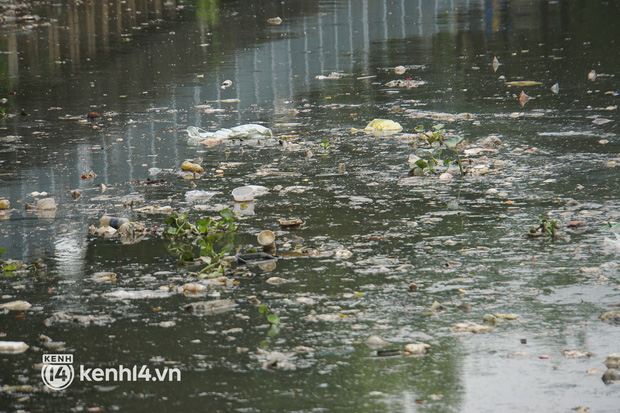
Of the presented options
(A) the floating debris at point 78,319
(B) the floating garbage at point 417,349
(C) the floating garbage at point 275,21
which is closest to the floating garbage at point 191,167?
(A) the floating debris at point 78,319

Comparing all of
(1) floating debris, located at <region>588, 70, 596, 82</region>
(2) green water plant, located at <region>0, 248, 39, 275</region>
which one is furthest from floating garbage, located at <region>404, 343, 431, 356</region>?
(1) floating debris, located at <region>588, 70, 596, 82</region>

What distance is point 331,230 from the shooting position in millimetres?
4785

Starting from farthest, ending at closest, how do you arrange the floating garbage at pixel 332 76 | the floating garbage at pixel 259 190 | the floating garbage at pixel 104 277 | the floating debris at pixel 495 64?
the floating garbage at pixel 332 76 < the floating debris at pixel 495 64 < the floating garbage at pixel 259 190 < the floating garbage at pixel 104 277

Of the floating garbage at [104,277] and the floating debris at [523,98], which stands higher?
the floating debris at [523,98]

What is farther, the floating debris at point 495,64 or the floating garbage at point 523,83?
the floating debris at point 495,64

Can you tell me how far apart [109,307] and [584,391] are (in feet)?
6.80

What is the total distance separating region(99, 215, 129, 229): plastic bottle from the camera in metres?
4.94

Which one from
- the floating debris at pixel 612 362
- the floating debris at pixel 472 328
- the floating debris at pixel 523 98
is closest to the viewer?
the floating debris at pixel 612 362

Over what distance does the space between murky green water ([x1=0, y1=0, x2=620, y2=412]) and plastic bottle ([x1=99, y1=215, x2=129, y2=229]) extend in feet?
0.39

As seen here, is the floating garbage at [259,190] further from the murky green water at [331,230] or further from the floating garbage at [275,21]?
the floating garbage at [275,21]

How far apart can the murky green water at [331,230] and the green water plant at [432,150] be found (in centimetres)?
Result: 14

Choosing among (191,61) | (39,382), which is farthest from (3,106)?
(39,382)

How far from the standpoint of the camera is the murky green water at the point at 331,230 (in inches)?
118

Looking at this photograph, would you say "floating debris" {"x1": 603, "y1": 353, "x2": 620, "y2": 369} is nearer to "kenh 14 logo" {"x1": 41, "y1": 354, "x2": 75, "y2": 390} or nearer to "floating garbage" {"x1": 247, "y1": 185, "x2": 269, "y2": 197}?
"kenh 14 logo" {"x1": 41, "y1": 354, "x2": 75, "y2": 390}
